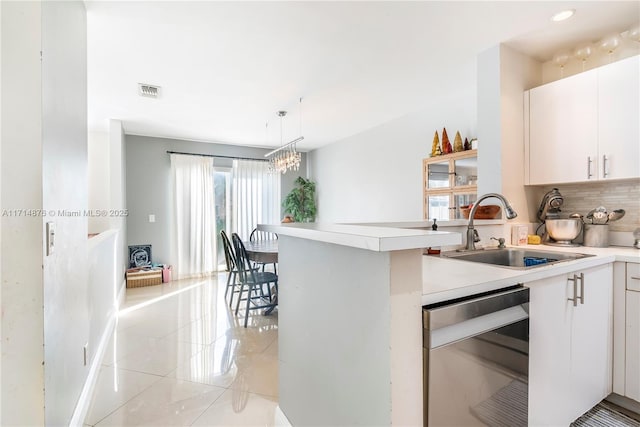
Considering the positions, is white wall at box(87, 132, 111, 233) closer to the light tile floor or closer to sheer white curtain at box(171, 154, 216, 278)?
sheer white curtain at box(171, 154, 216, 278)

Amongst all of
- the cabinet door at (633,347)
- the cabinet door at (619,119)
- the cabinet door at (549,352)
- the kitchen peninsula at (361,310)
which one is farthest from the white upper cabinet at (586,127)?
the cabinet door at (549,352)

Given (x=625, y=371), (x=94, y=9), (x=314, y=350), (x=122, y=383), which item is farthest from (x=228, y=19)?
(x=625, y=371)

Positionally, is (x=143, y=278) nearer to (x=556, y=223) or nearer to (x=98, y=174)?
(x=98, y=174)

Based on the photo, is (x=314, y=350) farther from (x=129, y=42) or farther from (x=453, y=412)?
(x=129, y=42)

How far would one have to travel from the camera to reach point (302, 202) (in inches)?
241

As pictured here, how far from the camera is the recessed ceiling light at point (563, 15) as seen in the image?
1943 millimetres

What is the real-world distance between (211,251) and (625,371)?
5213 mm

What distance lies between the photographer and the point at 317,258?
1.22m

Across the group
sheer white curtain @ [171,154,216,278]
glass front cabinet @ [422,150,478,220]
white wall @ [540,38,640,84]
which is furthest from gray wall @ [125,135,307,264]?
white wall @ [540,38,640,84]

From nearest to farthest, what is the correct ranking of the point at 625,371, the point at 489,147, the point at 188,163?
the point at 625,371 → the point at 489,147 → the point at 188,163

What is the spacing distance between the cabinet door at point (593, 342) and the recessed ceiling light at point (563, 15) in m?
1.63

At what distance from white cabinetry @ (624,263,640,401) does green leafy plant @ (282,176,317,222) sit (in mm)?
4819

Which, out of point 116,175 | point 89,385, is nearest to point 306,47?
point 89,385

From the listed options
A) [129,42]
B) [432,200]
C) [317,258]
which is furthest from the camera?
[432,200]
